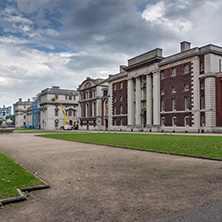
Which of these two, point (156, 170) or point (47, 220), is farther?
point (156, 170)

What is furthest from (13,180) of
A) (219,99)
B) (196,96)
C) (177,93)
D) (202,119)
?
(177,93)

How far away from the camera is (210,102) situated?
38.6 meters

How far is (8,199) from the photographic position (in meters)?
5.41

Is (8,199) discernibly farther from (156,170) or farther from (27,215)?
(156,170)

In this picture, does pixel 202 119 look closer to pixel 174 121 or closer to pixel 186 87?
pixel 174 121

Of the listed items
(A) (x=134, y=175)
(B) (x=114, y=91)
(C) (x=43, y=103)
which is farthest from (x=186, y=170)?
(C) (x=43, y=103)

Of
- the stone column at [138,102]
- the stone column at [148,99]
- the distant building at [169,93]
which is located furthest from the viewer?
the stone column at [138,102]

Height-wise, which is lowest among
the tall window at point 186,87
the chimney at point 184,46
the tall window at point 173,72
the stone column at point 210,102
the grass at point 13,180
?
the grass at point 13,180

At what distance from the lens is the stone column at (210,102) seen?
38.5 meters

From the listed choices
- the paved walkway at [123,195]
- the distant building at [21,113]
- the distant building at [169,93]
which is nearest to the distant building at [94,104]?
the distant building at [169,93]

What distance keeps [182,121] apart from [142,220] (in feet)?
134

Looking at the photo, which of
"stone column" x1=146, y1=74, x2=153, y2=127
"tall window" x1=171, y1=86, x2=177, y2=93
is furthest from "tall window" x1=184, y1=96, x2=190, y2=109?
"stone column" x1=146, y1=74, x2=153, y2=127

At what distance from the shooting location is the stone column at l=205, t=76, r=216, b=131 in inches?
1517

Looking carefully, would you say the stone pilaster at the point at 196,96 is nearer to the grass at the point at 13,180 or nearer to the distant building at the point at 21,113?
the grass at the point at 13,180
